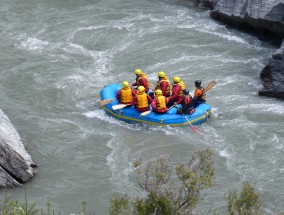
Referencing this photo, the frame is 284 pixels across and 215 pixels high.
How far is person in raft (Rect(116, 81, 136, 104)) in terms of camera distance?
46.1 ft

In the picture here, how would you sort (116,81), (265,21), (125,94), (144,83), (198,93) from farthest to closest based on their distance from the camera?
1. (265,21)
2. (116,81)
3. (144,83)
4. (198,93)
5. (125,94)

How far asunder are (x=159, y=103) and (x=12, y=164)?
4.08m

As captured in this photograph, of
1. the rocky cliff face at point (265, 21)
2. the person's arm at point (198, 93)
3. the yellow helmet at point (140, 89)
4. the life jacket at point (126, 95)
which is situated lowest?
the life jacket at point (126, 95)

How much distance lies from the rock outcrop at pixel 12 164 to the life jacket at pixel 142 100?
A: 3.25 m

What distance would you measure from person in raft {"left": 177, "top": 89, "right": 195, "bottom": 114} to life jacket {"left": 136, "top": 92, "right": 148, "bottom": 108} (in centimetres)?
85

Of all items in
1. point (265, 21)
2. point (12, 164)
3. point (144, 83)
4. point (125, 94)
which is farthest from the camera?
point (265, 21)

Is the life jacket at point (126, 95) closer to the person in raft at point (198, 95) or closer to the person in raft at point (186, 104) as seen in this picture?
the person in raft at point (186, 104)

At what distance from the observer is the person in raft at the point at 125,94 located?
14062 millimetres

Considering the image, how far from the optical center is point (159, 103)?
540 inches

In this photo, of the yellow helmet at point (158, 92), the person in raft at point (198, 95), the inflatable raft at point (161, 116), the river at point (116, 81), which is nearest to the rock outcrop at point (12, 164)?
the river at point (116, 81)

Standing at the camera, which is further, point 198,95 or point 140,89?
point 198,95

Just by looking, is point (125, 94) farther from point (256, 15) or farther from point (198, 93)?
point (256, 15)

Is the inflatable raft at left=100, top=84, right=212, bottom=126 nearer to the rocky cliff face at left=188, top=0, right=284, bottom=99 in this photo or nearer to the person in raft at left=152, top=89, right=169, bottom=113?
the person in raft at left=152, top=89, right=169, bottom=113

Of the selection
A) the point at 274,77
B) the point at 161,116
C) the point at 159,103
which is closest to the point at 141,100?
the point at 159,103
